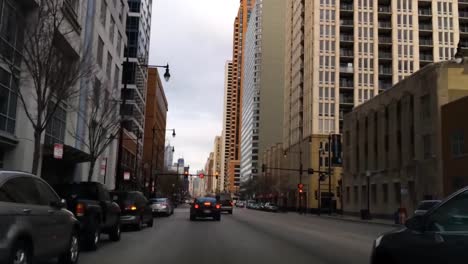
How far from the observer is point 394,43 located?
316 feet

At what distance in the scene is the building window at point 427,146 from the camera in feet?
154

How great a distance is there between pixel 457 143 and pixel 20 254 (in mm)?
40063

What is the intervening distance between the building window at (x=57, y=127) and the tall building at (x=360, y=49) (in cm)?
6539

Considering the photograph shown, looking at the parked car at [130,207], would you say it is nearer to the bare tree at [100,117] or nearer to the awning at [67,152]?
the bare tree at [100,117]

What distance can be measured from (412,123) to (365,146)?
13.1m

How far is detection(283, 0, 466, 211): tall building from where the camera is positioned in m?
94.9

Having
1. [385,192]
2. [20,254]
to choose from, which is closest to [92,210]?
[20,254]

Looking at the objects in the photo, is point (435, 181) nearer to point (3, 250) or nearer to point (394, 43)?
point (3, 250)

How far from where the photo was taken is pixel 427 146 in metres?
47.5

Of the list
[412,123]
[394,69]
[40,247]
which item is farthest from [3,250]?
[394,69]

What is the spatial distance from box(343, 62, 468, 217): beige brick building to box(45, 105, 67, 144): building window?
86.6ft

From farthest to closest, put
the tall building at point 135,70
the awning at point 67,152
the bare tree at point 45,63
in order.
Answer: the tall building at point 135,70, the awning at point 67,152, the bare tree at point 45,63

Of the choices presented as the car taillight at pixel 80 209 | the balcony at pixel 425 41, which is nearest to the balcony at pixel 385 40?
the balcony at pixel 425 41

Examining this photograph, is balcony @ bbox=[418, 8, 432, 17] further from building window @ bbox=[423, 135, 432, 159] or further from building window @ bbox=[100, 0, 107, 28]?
building window @ bbox=[100, 0, 107, 28]
